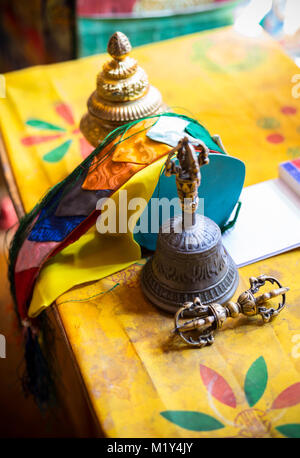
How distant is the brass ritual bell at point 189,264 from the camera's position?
0.84 m

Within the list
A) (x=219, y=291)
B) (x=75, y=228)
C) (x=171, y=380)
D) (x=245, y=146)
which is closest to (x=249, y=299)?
(x=219, y=291)

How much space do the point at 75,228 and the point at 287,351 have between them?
415 millimetres

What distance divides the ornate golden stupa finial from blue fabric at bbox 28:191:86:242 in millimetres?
223

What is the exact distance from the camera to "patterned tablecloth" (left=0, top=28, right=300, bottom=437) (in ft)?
2.47

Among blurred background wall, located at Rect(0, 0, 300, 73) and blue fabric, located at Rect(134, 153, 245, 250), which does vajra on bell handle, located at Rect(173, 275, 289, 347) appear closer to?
blue fabric, located at Rect(134, 153, 245, 250)

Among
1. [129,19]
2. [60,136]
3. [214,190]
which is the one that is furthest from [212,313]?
[129,19]

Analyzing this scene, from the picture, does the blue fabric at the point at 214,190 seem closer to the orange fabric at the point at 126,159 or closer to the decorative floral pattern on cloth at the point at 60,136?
the orange fabric at the point at 126,159

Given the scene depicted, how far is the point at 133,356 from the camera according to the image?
0.83m

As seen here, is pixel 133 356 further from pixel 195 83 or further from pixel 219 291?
pixel 195 83

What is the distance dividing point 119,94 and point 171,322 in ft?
1.62

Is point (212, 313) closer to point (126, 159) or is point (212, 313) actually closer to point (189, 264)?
point (189, 264)

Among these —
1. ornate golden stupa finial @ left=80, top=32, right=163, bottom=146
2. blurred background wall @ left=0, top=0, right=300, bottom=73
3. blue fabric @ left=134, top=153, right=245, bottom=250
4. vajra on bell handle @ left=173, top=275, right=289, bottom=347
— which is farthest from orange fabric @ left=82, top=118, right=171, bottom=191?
blurred background wall @ left=0, top=0, right=300, bottom=73

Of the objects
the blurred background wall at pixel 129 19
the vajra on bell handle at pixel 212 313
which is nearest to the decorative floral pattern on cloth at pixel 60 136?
the vajra on bell handle at pixel 212 313

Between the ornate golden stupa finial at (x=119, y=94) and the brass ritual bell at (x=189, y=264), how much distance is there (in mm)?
282
